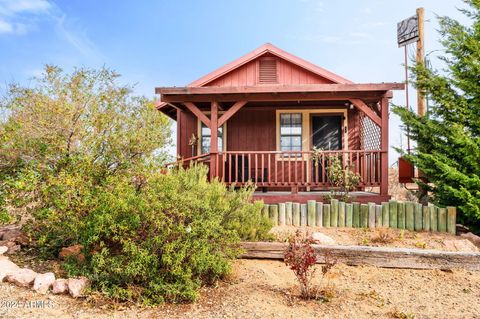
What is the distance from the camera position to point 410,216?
27.6ft

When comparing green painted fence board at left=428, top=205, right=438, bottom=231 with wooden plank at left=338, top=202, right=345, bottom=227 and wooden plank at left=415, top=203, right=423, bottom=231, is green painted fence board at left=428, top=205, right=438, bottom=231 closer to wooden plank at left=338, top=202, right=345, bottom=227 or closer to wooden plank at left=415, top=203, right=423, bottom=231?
wooden plank at left=415, top=203, right=423, bottom=231

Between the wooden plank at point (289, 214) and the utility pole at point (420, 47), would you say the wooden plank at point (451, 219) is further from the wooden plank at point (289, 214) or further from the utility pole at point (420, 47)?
the utility pole at point (420, 47)

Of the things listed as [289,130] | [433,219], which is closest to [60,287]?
[433,219]

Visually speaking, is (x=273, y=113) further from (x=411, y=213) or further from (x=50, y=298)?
(x=50, y=298)

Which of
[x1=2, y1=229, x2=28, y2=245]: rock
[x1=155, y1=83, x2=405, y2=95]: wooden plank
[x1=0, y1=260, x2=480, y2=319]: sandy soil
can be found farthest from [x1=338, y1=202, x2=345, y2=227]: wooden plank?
[x1=2, y1=229, x2=28, y2=245]: rock

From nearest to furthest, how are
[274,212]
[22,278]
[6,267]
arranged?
1. [22,278]
2. [6,267]
3. [274,212]

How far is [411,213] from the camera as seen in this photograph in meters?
8.41

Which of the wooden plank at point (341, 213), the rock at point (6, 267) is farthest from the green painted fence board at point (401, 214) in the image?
the rock at point (6, 267)

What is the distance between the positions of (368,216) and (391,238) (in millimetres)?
1169

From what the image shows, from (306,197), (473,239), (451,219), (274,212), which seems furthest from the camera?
(306,197)

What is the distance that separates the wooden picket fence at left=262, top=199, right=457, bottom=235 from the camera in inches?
329

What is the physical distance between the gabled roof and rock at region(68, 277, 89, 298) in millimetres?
8439

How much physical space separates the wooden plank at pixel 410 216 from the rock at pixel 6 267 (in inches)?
312

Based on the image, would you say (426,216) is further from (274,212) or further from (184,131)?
(184,131)
